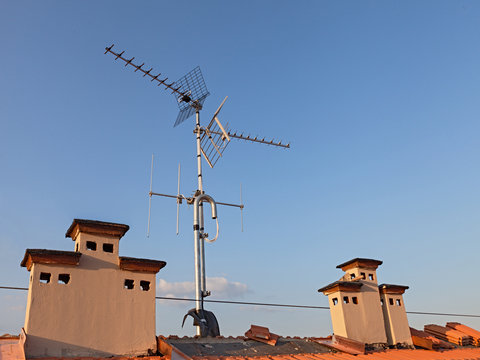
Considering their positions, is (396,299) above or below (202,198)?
below

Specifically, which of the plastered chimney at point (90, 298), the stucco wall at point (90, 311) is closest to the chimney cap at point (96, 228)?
the plastered chimney at point (90, 298)

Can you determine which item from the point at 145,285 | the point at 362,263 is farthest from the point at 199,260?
the point at 362,263

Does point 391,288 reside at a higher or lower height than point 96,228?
lower

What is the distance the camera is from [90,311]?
12953mm

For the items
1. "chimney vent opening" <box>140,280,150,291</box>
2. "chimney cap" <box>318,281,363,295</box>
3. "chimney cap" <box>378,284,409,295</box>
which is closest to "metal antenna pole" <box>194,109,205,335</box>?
"chimney vent opening" <box>140,280,150,291</box>

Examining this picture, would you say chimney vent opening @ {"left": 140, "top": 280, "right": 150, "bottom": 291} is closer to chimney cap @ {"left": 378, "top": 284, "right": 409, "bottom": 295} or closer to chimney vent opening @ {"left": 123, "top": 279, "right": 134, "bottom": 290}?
chimney vent opening @ {"left": 123, "top": 279, "right": 134, "bottom": 290}

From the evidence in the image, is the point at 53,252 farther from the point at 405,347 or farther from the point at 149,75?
the point at 405,347

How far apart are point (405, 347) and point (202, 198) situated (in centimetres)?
1155


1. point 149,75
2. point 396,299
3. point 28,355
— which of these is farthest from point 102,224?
point 396,299

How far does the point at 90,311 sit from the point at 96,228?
258cm

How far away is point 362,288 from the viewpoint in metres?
19.9

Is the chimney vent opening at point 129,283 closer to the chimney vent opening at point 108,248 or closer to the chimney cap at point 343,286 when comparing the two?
the chimney vent opening at point 108,248

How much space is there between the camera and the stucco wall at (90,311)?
39.8 feet

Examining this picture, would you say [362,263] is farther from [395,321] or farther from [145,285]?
[145,285]
